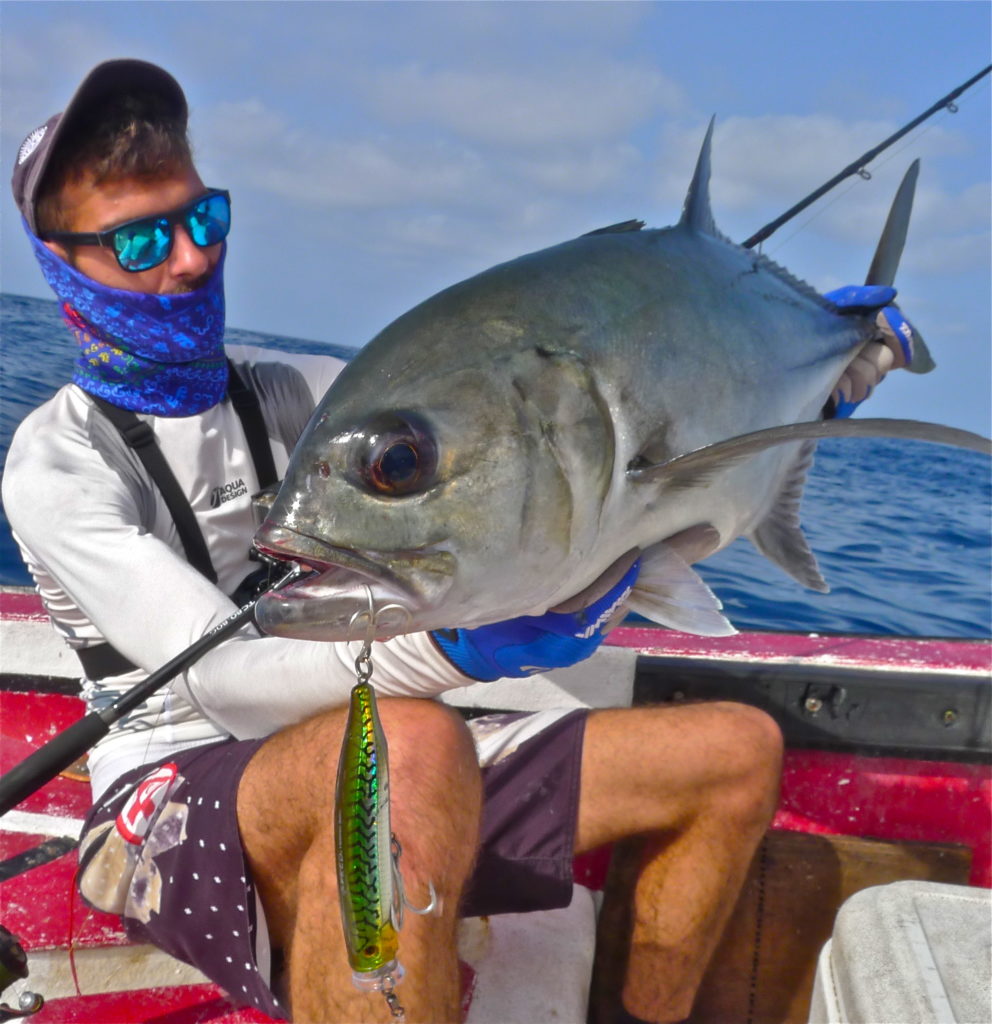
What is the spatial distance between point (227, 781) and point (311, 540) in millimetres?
910

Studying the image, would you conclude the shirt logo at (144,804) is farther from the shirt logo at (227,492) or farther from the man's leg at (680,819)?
the man's leg at (680,819)

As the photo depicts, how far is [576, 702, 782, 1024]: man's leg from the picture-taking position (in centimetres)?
207

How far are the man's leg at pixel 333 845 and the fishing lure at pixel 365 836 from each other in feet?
1.28

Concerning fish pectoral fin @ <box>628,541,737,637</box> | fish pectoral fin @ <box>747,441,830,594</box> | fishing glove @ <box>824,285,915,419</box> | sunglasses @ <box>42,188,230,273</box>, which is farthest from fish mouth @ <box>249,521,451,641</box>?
fishing glove @ <box>824,285,915,419</box>

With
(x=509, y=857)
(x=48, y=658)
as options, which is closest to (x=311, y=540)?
(x=509, y=857)

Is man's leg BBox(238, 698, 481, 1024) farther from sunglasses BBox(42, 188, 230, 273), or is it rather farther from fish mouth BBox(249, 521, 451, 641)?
sunglasses BBox(42, 188, 230, 273)

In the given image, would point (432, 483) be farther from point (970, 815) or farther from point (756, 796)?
point (970, 815)

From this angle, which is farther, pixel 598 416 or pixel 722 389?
pixel 722 389

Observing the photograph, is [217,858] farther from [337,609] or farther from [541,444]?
[541,444]

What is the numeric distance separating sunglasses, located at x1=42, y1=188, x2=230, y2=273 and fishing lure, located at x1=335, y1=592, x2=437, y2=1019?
1.39 m

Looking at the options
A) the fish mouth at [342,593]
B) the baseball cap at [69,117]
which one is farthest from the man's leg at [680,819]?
the baseball cap at [69,117]

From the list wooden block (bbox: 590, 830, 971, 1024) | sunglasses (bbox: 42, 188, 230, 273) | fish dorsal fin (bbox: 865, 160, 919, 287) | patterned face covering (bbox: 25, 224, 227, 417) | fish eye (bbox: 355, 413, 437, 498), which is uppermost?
fish dorsal fin (bbox: 865, 160, 919, 287)

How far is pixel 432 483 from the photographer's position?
114cm

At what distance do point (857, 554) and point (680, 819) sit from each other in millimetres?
6458
